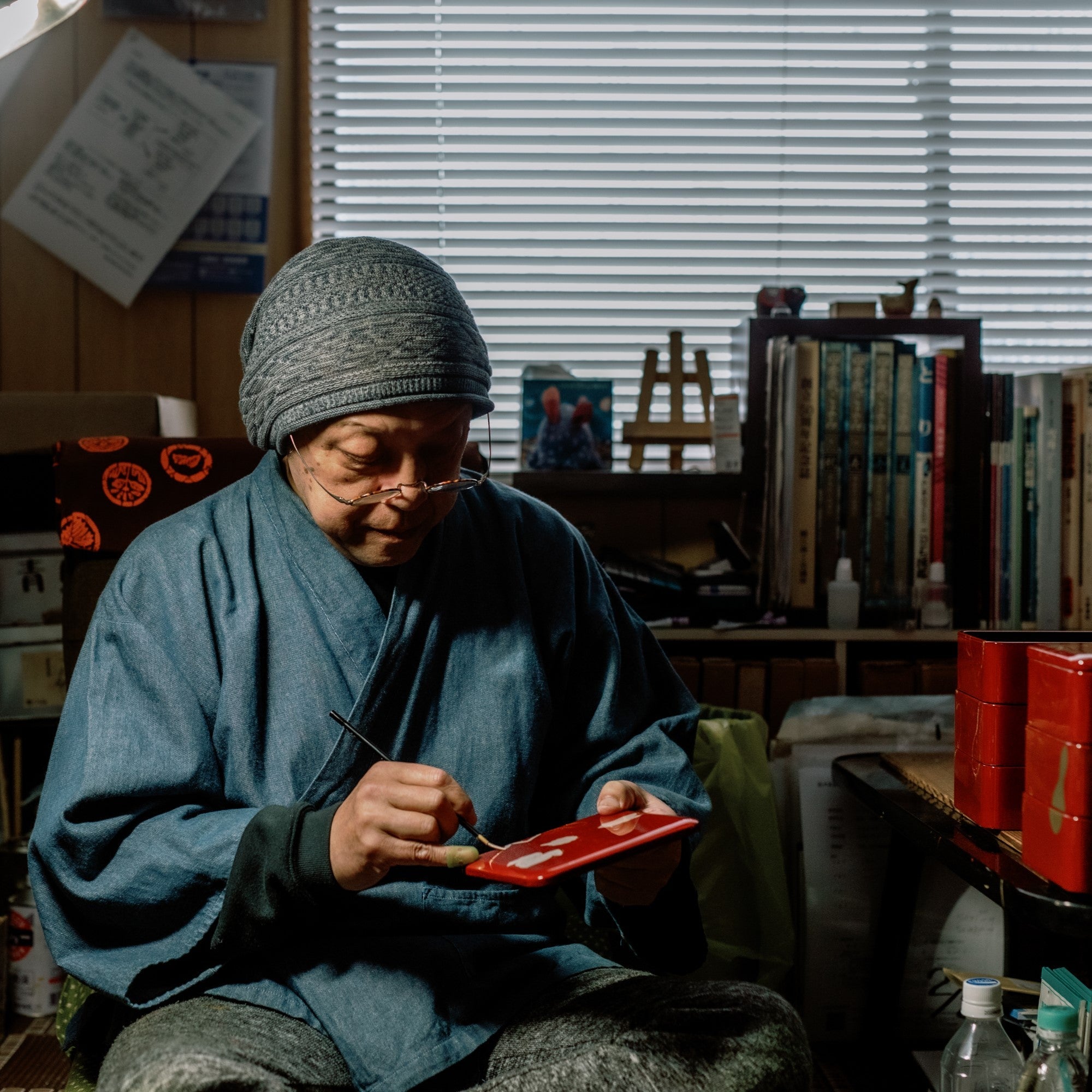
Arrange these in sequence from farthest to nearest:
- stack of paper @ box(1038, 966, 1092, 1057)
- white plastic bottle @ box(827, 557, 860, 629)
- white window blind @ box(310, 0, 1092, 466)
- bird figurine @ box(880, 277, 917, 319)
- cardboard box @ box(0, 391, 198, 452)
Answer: white window blind @ box(310, 0, 1092, 466)
bird figurine @ box(880, 277, 917, 319)
white plastic bottle @ box(827, 557, 860, 629)
cardboard box @ box(0, 391, 198, 452)
stack of paper @ box(1038, 966, 1092, 1057)

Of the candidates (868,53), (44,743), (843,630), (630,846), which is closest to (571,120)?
(868,53)

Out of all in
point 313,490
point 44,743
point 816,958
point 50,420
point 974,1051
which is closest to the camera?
point 313,490

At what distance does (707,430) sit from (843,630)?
1.53ft

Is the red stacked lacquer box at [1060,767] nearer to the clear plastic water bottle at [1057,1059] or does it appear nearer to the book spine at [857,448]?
the clear plastic water bottle at [1057,1059]

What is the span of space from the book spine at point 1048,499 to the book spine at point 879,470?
0.28 m

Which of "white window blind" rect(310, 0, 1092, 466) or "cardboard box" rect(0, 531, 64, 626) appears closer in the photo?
"cardboard box" rect(0, 531, 64, 626)

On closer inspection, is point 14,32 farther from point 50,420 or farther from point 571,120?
point 571,120

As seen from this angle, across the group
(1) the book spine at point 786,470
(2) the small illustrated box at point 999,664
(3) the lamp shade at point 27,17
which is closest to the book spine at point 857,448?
(1) the book spine at point 786,470

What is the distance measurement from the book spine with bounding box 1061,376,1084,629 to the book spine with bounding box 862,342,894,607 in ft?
1.07

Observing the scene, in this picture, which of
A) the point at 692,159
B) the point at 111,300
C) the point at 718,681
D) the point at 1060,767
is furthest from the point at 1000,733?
the point at 111,300

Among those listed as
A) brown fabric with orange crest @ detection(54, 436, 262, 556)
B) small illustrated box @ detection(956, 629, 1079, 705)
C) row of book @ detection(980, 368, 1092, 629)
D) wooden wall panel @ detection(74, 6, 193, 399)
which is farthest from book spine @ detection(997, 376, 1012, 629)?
wooden wall panel @ detection(74, 6, 193, 399)

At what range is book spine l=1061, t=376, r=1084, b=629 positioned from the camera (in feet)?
6.54

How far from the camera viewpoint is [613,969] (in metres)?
1.14

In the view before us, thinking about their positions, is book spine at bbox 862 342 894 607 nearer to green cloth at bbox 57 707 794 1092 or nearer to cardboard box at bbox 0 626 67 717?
green cloth at bbox 57 707 794 1092
